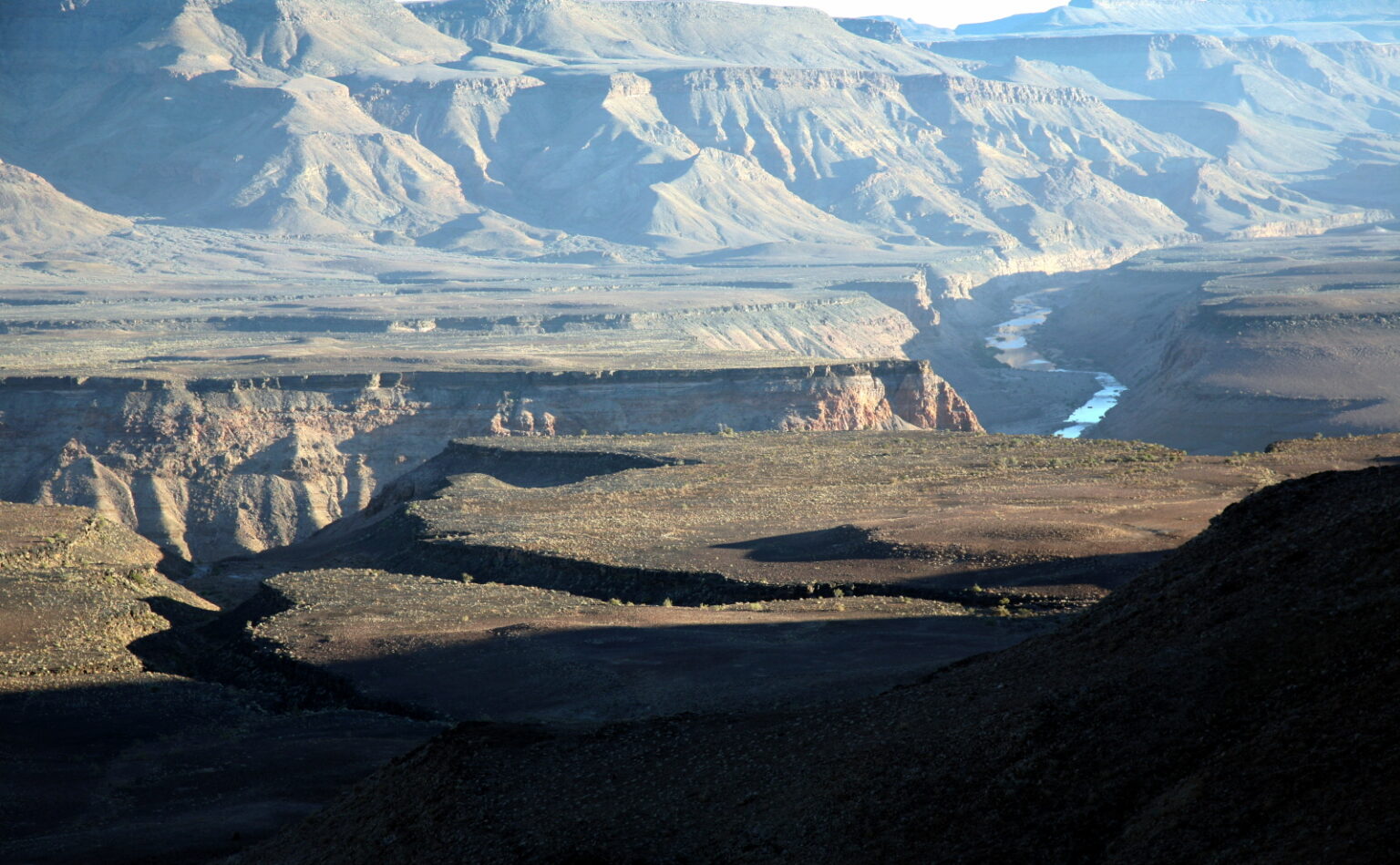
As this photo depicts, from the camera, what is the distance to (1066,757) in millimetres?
15039

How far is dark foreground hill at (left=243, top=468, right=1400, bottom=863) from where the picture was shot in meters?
13.1

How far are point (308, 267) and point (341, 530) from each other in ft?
385

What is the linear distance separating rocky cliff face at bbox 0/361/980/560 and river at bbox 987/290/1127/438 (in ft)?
48.0

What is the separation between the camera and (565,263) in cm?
18038

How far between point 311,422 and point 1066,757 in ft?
217

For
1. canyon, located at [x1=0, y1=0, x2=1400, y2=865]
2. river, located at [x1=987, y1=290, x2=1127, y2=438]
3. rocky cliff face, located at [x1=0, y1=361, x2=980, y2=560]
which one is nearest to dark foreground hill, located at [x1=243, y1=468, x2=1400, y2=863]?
canyon, located at [x1=0, y1=0, x2=1400, y2=865]

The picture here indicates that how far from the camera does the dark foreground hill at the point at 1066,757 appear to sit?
43.0ft

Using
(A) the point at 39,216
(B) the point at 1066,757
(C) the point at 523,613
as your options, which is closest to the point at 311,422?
(C) the point at 523,613

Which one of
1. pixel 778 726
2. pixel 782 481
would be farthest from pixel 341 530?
pixel 778 726

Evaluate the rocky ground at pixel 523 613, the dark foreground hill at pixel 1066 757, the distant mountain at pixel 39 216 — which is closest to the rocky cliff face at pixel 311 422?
the rocky ground at pixel 523 613

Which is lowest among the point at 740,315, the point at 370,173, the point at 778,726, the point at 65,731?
the point at 65,731

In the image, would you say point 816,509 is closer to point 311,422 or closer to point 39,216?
point 311,422

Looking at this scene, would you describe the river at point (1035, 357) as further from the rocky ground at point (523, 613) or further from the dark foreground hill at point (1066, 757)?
the dark foreground hill at point (1066, 757)

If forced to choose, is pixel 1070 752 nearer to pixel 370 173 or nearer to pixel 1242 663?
pixel 1242 663
